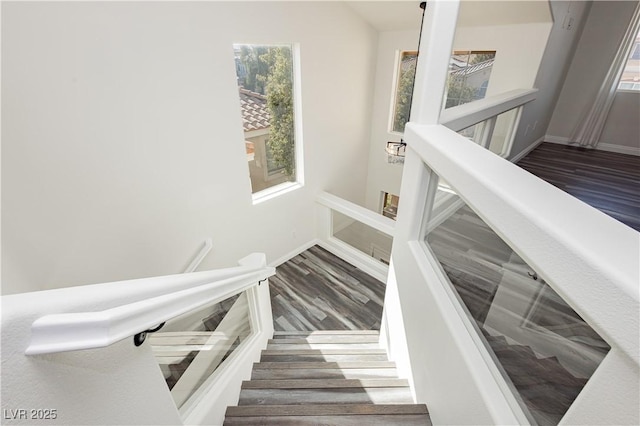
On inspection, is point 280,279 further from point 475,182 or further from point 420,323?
point 475,182

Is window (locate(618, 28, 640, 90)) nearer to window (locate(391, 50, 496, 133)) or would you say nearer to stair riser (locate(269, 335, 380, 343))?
window (locate(391, 50, 496, 133))

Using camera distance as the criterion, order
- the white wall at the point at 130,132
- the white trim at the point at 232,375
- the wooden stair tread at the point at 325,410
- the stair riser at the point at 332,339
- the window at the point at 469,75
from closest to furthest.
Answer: the white trim at the point at 232,375, the wooden stair tread at the point at 325,410, the white wall at the point at 130,132, the stair riser at the point at 332,339, the window at the point at 469,75

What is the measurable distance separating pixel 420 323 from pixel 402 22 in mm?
4524

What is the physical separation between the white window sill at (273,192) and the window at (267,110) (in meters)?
0.05

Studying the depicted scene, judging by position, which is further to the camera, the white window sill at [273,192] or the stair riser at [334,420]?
the white window sill at [273,192]

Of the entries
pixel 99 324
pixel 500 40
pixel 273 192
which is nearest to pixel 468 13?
pixel 500 40

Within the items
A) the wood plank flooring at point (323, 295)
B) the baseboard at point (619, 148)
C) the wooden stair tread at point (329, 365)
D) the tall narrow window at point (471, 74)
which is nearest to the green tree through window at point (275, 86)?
the wood plank flooring at point (323, 295)

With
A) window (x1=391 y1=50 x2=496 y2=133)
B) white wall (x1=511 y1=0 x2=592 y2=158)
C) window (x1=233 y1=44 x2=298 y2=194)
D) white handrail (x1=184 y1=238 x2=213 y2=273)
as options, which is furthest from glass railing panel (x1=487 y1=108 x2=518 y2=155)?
white handrail (x1=184 y1=238 x2=213 y2=273)

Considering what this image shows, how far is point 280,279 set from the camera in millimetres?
4543

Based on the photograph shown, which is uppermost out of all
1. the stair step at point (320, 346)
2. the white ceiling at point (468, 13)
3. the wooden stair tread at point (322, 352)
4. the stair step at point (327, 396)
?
the white ceiling at point (468, 13)

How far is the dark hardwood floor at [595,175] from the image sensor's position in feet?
7.49

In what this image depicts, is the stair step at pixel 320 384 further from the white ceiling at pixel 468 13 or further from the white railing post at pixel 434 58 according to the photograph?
the white ceiling at pixel 468 13

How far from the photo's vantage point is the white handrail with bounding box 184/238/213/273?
10.7 ft

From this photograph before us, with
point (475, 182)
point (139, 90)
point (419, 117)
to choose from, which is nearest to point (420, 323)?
point (475, 182)
